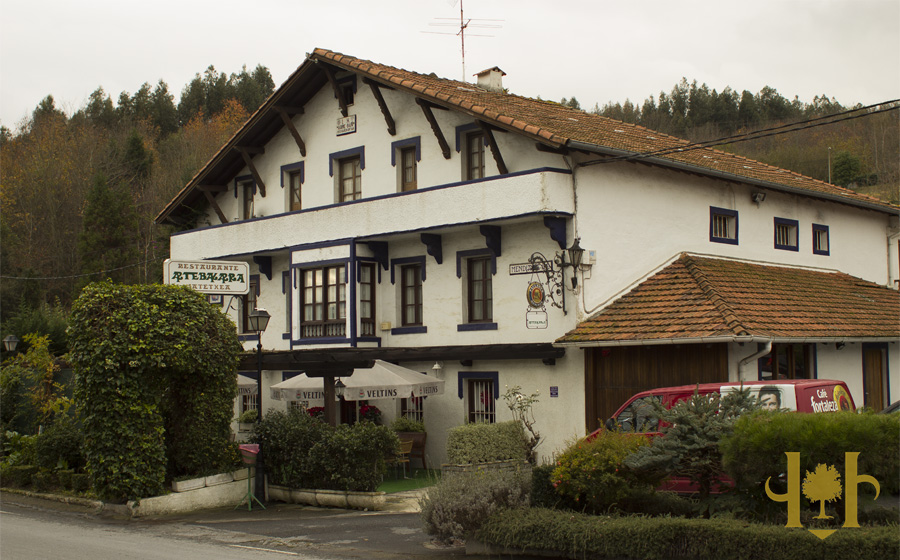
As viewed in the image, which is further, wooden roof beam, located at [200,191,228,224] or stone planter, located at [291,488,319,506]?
wooden roof beam, located at [200,191,228,224]

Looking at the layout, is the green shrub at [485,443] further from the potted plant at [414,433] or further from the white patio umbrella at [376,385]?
the potted plant at [414,433]

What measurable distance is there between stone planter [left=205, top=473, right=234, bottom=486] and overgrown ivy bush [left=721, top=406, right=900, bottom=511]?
1007 cm

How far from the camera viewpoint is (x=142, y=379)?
1583cm

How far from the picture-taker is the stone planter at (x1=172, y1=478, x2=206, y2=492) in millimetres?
16219

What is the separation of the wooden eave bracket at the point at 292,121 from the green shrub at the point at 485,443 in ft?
34.9

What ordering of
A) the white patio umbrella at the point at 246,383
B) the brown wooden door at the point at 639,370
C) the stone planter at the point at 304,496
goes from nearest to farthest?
the stone planter at the point at 304,496 < the brown wooden door at the point at 639,370 < the white patio umbrella at the point at 246,383

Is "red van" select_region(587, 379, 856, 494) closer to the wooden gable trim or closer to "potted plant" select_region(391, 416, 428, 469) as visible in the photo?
"potted plant" select_region(391, 416, 428, 469)

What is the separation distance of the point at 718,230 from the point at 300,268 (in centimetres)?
1065

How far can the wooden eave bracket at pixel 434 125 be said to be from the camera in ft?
69.2

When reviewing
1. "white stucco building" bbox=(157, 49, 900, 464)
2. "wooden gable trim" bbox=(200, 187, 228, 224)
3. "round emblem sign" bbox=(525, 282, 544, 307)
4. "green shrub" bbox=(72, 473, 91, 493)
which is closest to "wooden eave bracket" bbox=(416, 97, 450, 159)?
"white stucco building" bbox=(157, 49, 900, 464)

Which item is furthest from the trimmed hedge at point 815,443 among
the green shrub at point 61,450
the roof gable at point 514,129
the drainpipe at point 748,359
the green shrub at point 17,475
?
the green shrub at point 17,475

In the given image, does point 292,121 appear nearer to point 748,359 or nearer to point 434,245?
point 434,245

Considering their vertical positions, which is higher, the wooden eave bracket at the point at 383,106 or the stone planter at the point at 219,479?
the wooden eave bracket at the point at 383,106

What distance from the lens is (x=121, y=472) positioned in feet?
51.8
